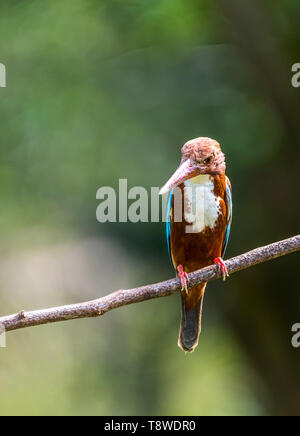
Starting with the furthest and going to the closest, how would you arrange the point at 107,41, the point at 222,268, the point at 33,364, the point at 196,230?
the point at 33,364, the point at 107,41, the point at 196,230, the point at 222,268

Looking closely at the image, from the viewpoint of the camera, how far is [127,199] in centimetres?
527

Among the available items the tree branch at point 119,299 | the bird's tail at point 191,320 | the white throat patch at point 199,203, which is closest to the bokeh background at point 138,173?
the bird's tail at point 191,320

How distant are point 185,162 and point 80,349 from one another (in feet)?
10.9

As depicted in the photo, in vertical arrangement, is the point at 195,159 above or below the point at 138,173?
below

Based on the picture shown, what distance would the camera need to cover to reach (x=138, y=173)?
5.32 meters

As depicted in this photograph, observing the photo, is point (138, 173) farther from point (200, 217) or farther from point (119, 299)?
point (119, 299)

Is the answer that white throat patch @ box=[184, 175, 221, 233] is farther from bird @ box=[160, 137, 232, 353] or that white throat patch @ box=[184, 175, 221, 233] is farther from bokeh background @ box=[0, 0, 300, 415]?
bokeh background @ box=[0, 0, 300, 415]

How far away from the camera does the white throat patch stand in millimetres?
3672

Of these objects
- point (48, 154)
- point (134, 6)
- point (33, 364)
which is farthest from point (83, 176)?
point (33, 364)

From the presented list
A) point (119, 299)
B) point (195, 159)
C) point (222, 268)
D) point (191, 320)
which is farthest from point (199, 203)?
point (119, 299)

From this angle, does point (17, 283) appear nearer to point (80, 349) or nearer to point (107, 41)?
point (80, 349)

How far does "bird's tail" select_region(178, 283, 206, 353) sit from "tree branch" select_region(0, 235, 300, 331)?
865mm

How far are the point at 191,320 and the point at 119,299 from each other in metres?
1.30

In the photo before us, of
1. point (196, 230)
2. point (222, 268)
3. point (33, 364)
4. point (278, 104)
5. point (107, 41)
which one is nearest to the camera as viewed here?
point (222, 268)
